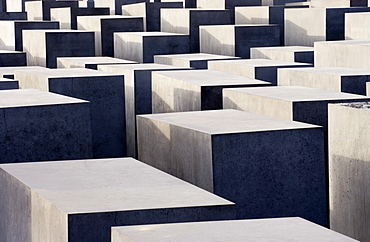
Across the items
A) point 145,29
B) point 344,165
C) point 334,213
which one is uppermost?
point 145,29

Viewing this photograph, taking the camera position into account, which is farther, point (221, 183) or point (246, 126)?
point (246, 126)

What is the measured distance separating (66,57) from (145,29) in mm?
5541

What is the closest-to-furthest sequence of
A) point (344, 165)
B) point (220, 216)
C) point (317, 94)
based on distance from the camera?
1. point (220, 216)
2. point (344, 165)
3. point (317, 94)

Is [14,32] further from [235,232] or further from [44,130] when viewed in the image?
[235,232]

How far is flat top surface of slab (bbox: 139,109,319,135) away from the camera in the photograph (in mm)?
7336

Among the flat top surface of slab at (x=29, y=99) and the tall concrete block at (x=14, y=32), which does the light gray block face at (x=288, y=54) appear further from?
the tall concrete block at (x=14, y=32)

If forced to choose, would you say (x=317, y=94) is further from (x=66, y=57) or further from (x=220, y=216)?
(x=66, y=57)

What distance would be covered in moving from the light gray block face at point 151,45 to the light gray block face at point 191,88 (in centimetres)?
494

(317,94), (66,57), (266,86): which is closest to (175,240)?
(317,94)

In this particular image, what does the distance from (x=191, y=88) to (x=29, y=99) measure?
255 cm

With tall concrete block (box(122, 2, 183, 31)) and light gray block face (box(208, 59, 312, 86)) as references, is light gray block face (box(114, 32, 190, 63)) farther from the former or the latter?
tall concrete block (box(122, 2, 183, 31))

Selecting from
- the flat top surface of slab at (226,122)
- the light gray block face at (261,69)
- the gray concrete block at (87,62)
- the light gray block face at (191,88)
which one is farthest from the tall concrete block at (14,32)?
the flat top surface of slab at (226,122)

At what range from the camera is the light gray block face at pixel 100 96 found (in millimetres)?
11375

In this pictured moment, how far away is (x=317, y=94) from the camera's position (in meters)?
9.35
